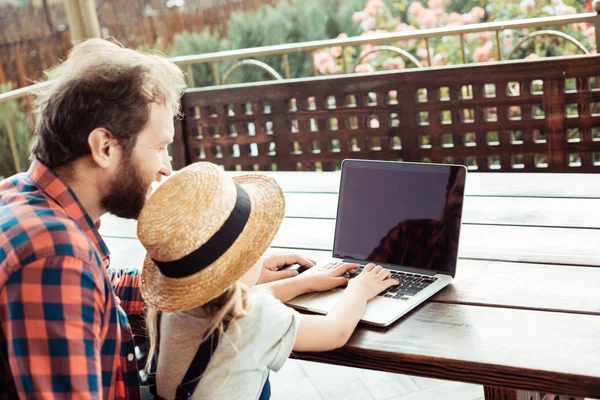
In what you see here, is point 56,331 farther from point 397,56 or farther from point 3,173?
point 3,173

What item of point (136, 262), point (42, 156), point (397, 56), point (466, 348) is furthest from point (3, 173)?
point (466, 348)

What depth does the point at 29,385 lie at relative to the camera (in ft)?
3.51

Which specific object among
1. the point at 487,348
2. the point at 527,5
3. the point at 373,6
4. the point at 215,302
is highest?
the point at 373,6

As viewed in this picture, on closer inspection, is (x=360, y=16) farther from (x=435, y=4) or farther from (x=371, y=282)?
(x=371, y=282)

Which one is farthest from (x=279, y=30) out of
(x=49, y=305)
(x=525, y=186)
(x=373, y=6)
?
(x=49, y=305)

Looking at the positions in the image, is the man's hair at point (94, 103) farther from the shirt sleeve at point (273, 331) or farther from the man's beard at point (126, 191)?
the shirt sleeve at point (273, 331)

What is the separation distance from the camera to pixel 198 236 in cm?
121

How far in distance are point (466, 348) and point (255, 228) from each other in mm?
417

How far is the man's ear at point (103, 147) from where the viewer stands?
1250mm

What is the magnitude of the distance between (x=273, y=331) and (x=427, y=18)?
138 inches

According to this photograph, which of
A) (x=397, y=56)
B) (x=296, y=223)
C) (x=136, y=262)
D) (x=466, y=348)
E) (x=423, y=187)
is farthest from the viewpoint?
(x=397, y=56)

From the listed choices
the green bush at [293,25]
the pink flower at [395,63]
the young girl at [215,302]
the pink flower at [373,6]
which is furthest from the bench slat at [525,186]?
the green bush at [293,25]

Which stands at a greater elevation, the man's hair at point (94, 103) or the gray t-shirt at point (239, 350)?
the man's hair at point (94, 103)

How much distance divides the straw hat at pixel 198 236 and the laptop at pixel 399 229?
24 centimetres
